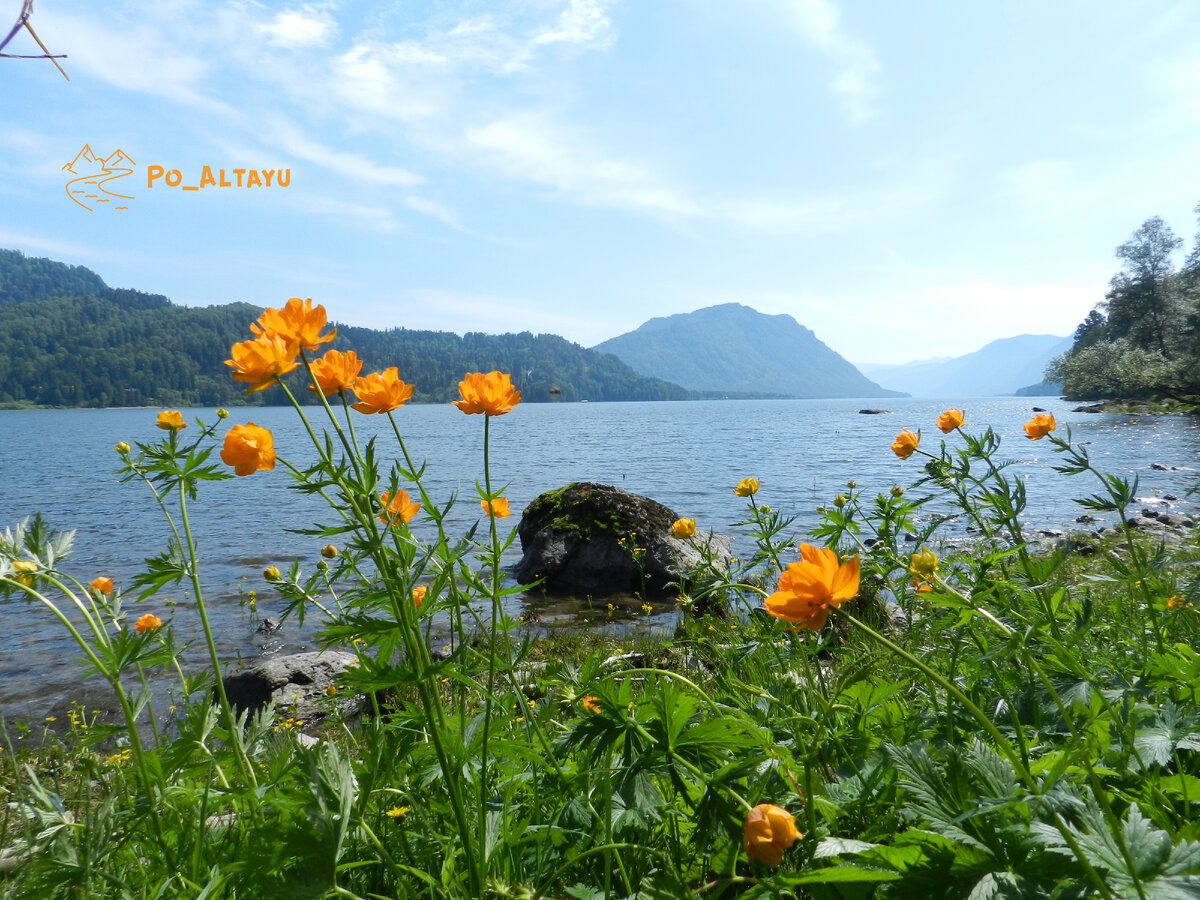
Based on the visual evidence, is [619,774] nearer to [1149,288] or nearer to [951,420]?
[951,420]

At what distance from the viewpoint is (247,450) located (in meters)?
1.44

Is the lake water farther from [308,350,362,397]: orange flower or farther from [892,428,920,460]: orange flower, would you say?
[892,428,920,460]: orange flower

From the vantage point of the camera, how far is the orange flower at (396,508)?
1.26 meters

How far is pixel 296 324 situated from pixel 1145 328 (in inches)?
2328

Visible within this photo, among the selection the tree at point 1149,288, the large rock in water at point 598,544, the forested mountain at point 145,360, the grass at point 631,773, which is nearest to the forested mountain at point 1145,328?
the tree at point 1149,288

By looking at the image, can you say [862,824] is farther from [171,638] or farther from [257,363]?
[171,638]

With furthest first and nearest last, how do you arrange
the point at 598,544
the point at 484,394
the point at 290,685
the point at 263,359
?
the point at 598,544 → the point at 290,685 → the point at 484,394 → the point at 263,359

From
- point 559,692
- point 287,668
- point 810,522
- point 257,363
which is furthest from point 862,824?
point 810,522

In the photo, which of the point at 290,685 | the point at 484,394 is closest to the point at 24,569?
the point at 484,394

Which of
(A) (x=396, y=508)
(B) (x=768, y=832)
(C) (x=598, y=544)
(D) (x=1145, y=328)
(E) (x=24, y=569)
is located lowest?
(C) (x=598, y=544)

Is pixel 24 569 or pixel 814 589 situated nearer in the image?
pixel 814 589

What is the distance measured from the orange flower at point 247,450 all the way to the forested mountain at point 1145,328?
1776 inches

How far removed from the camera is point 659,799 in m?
1.47

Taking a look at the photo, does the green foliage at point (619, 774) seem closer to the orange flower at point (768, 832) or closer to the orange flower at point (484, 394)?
the orange flower at point (768, 832)
